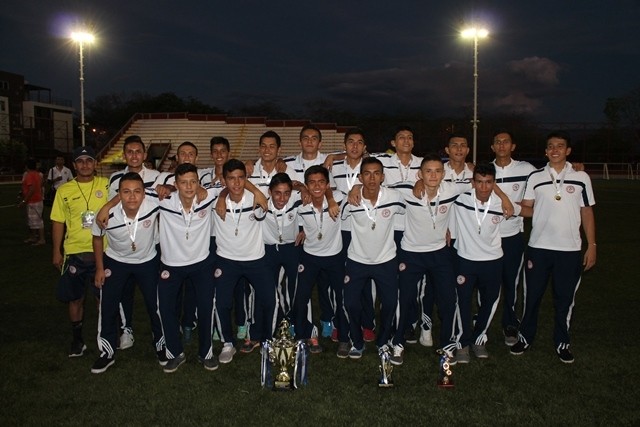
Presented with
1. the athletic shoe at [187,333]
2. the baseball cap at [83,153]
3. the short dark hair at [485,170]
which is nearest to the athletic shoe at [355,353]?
the athletic shoe at [187,333]

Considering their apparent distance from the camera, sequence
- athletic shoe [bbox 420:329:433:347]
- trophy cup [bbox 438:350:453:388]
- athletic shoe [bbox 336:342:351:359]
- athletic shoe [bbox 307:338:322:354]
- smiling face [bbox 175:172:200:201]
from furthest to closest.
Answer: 1. athletic shoe [bbox 420:329:433:347]
2. athletic shoe [bbox 307:338:322:354]
3. athletic shoe [bbox 336:342:351:359]
4. smiling face [bbox 175:172:200:201]
5. trophy cup [bbox 438:350:453:388]

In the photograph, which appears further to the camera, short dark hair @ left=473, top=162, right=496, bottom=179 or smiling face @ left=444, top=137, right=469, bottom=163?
smiling face @ left=444, top=137, right=469, bottom=163

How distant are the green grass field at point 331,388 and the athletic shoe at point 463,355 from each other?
4.2 inches

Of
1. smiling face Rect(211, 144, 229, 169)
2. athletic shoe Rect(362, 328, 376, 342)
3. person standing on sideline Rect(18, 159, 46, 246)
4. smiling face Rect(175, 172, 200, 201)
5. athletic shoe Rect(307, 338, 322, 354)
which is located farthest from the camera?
person standing on sideline Rect(18, 159, 46, 246)

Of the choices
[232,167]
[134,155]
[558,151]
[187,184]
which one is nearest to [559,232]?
[558,151]

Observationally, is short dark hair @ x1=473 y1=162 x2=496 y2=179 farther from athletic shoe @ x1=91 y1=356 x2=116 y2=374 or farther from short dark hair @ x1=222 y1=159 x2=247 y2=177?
athletic shoe @ x1=91 y1=356 x2=116 y2=374

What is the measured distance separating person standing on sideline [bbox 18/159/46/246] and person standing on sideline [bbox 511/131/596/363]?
1068 centimetres

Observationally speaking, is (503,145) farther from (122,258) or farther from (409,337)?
(122,258)

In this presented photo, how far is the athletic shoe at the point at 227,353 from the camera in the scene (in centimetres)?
539

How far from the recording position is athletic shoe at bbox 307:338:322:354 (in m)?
5.68

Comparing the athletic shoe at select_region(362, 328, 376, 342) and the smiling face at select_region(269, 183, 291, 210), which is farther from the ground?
the smiling face at select_region(269, 183, 291, 210)

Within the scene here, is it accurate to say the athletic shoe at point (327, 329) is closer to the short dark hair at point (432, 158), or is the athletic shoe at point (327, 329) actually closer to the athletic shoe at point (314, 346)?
the athletic shoe at point (314, 346)

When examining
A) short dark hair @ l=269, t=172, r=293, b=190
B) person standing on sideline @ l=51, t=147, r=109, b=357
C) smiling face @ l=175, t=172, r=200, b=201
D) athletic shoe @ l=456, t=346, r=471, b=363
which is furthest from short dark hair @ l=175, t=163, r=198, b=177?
athletic shoe @ l=456, t=346, r=471, b=363

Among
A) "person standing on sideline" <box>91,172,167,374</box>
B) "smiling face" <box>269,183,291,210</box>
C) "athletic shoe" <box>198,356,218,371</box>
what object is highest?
"smiling face" <box>269,183,291,210</box>
